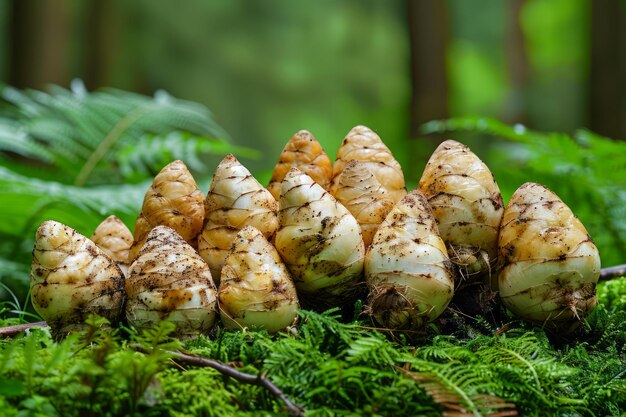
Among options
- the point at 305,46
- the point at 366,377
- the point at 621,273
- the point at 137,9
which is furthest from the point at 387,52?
the point at 366,377

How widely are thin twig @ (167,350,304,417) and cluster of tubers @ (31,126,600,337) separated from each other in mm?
196

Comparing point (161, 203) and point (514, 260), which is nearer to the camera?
point (514, 260)

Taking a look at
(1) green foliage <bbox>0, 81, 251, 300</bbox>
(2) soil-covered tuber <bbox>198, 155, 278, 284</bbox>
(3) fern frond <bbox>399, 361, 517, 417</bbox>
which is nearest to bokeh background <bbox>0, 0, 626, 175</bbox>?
(1) green foliage <bbox>0, 81, 251, 300</bbox>

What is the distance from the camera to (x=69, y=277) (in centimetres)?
135

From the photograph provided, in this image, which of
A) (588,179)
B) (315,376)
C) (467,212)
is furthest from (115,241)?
(588,179)

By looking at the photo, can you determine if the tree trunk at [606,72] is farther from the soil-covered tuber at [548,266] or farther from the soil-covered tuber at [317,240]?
the soil-covered tuber at [317,240]

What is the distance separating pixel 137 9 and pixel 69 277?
48.1ft

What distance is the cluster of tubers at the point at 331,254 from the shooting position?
1343 mm

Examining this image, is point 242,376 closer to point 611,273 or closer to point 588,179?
point 611,273

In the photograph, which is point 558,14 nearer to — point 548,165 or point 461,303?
point 548,165

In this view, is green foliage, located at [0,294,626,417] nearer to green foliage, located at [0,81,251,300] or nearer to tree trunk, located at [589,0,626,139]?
green foliage, located at [0,81,251,300]

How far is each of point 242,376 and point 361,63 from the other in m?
16.1

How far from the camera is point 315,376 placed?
1.12 meters

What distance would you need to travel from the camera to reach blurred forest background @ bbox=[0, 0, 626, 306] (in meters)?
7.63
